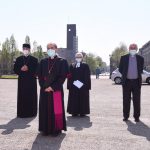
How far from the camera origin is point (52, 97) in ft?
28.1

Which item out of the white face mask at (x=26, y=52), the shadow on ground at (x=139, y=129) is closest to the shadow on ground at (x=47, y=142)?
the shadow on ground at (x=139, y=129)

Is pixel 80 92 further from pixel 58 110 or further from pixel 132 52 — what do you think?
pixel 58 110

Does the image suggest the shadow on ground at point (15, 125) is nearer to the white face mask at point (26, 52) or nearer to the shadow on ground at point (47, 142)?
the shadow on ground at point (47, 142)

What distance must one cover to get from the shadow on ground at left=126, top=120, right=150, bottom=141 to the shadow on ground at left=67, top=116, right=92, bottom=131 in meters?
1.03

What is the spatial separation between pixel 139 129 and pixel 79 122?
1856mm

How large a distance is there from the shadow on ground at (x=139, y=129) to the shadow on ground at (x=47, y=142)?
164 cm

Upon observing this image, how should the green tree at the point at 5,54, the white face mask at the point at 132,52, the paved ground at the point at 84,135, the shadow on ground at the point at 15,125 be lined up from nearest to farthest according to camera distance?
the paved ground at the point at 84,135, the shadow on ground at the point at 15,125, the white face mask at the point at 132,52, the green tree at the point at 5,54

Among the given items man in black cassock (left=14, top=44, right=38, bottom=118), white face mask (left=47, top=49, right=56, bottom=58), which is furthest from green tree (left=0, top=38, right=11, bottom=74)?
white face mask (left=47, top=49, right=56, bottom=58)

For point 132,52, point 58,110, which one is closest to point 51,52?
point 58,110

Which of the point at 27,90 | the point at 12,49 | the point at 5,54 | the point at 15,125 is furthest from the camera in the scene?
the point at 12,49

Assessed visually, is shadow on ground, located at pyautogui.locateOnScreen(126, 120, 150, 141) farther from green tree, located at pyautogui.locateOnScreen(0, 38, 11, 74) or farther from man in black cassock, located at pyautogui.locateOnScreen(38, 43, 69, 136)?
green tree, located at pyautogui.locateOnScreen(0, 38, 11, 74)

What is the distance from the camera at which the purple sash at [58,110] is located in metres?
8.50

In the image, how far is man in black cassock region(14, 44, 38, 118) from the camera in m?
11.5

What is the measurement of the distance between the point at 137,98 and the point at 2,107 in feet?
17.5
